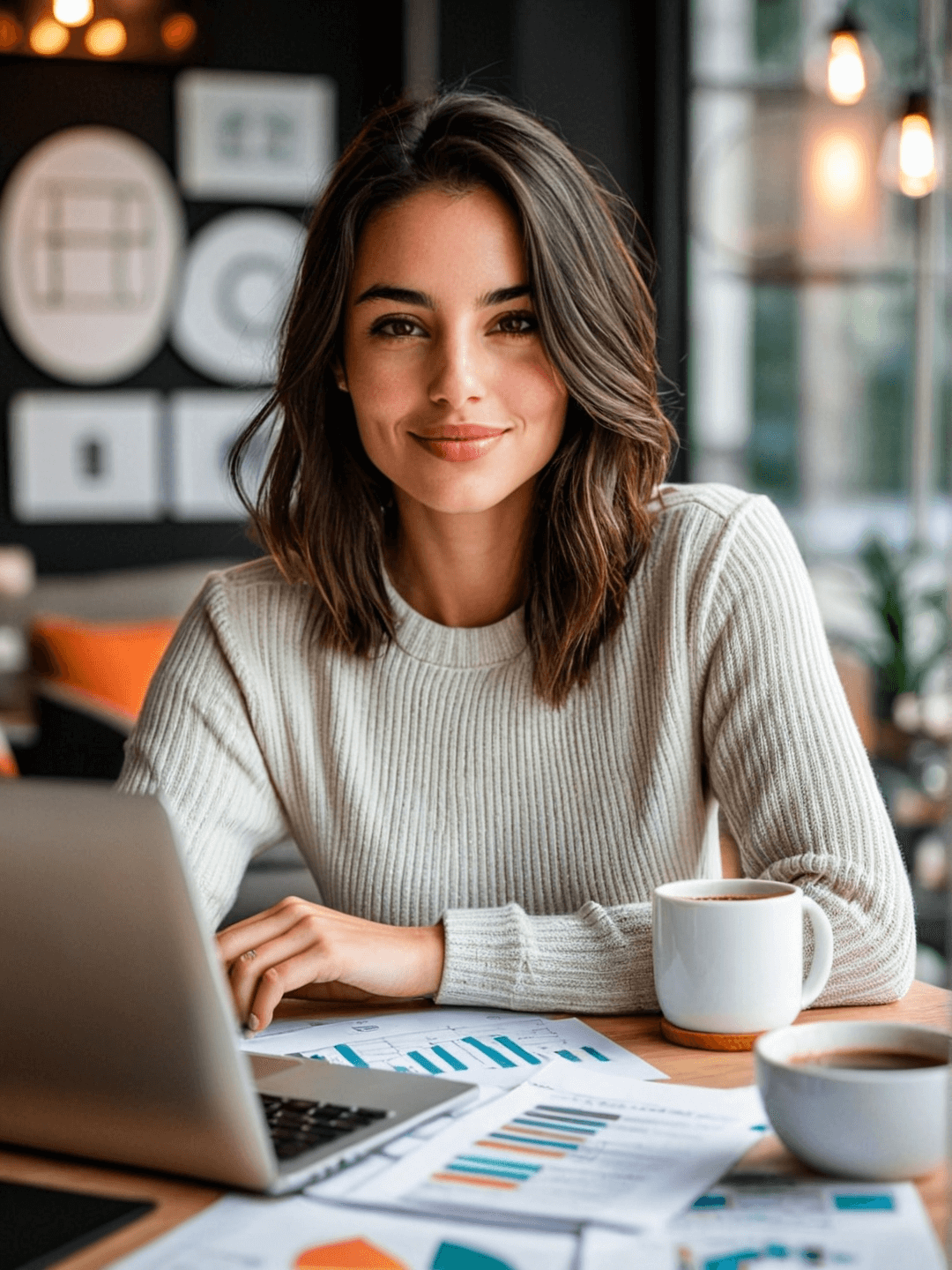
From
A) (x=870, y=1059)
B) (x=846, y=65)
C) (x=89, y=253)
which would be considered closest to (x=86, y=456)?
(x=89, y=253)

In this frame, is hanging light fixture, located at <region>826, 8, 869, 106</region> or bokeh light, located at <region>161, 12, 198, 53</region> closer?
hanging light fixture, located at <region>826, 8, 869, 106</region>

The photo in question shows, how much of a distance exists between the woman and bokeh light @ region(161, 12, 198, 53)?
11.4ft

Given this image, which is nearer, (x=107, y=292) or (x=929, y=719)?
(x=929, y=719)

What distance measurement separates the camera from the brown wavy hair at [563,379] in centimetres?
145

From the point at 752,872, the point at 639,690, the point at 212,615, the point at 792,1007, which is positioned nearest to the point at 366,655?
the point at 212,615

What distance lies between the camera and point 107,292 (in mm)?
4980

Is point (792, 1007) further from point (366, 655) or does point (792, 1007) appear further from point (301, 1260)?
point (366, 655)

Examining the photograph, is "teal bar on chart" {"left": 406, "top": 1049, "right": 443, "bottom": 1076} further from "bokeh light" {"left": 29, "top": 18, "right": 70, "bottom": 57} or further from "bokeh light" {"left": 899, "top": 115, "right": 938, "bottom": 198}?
"bokeh light" {"left": 29, "top": 18, "right": 70, "bottom": 57}

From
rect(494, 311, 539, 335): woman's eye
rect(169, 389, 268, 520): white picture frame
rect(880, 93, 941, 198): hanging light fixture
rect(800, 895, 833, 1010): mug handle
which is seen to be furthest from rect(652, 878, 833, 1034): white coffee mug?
rect(169, 389, 268, 520): white picture frame

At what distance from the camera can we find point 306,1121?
2.85 feet

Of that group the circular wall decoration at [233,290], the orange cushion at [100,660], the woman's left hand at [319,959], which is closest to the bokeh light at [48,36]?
the circular wall decoration at [233,290]

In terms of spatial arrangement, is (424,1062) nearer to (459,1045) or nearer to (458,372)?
(459,1045)

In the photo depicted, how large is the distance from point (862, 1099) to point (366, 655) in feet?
2.85

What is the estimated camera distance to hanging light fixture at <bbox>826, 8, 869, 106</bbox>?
3.54 metres
